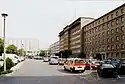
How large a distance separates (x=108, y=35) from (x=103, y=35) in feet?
16.4

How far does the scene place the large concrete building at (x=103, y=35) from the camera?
66875 millimetres

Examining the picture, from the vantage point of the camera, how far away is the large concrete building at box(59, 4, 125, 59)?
66875mm

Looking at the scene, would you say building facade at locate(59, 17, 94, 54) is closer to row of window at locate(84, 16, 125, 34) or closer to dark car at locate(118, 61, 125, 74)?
row of window at locate(84, 16, 125, 34)

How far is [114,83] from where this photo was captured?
1658cm

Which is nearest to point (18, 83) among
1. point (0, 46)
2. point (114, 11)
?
point (114, 11)

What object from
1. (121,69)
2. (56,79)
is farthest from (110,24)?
(56,79)

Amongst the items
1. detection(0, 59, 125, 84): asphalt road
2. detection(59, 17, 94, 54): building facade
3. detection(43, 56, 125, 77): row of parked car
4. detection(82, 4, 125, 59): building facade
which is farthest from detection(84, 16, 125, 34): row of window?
detection(0, 59, 125, 84): asphalt road

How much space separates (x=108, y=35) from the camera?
7594cm

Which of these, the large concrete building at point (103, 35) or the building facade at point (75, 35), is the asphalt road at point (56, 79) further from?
the building facade at point (75, 35)

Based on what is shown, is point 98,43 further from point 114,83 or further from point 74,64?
point 114,83

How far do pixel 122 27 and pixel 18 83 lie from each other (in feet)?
178

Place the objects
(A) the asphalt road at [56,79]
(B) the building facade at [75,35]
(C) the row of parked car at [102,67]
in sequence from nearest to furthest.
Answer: (A) the asphalt road at [56,79], (C) the row of parked car at [102,67], (B) the building facade at [75,35]

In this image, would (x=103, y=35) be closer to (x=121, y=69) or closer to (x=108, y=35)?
(x=108, y=35)

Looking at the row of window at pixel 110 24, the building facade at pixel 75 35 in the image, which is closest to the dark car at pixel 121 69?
the row of window at pixel 110 24
